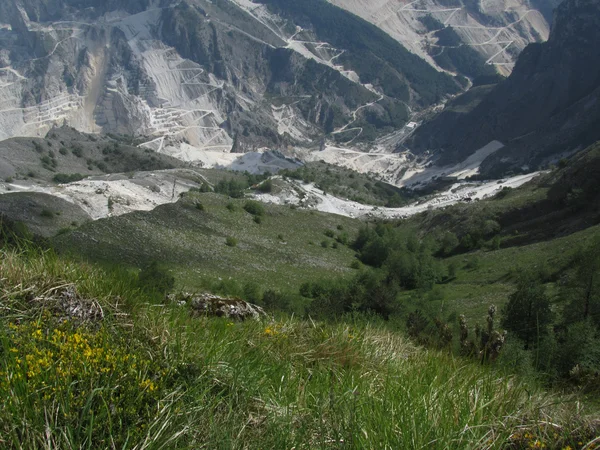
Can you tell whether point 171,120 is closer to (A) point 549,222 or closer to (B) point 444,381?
(A) point 549,222

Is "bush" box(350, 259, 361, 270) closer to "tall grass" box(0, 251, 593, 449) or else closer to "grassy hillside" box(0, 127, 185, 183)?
"tall grass" box(0, 251, 593, 449)

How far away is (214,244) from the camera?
158 ft

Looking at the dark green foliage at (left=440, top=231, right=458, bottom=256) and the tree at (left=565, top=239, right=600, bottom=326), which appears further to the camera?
the dark green foliage at (left=440, top=231, right=458, bottom=256)

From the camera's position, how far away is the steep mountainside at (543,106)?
5044 inches

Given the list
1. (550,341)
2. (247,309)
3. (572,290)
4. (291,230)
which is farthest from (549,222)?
(247,309)

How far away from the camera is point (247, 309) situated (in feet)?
23.2

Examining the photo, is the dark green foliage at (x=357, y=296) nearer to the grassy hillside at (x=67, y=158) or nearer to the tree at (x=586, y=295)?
the tree at (x=586, y=295)

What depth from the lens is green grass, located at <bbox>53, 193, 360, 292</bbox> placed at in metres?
40.1

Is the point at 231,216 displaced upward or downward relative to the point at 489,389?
downward

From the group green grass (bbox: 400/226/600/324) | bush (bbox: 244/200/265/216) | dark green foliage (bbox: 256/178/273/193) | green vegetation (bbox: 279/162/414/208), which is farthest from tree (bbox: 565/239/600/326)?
green vegetation (bbox: 279/162/414/208)

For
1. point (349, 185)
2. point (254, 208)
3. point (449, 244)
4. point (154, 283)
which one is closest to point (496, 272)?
point (449, 244)

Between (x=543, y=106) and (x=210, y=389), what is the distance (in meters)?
171

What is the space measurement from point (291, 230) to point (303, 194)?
31081 millimetres

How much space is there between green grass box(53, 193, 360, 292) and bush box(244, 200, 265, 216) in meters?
0.77
